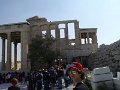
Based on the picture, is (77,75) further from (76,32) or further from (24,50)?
(76,32)

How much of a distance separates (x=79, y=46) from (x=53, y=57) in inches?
583

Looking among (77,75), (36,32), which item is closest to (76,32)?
(36,32)

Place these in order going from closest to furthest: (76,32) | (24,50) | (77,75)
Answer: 1. (77,75)
2. (24,50)
3. (76,32)

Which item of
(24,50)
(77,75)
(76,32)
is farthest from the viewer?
(76,32)

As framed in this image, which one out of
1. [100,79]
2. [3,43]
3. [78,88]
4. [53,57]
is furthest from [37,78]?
[3,43]

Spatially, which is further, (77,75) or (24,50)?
(24,50)

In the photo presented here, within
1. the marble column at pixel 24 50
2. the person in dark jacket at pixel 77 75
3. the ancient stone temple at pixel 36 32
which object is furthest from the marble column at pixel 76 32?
the person in dark jacket at pixel 77 75

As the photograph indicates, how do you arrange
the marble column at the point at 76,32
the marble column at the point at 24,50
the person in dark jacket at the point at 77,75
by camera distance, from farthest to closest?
the marble column at the point at 76,32, the marble column at the point at 24,50, the person in dark jacket at the point at 77,75

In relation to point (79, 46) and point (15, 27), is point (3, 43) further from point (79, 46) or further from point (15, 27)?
point (79, 46)

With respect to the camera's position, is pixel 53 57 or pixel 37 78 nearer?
pixel 37 78

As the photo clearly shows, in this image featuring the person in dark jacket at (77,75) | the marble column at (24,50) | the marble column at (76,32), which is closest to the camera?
the person in dark jacket at (77,75)

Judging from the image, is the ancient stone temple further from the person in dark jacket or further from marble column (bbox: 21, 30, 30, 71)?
the person in dark jacket

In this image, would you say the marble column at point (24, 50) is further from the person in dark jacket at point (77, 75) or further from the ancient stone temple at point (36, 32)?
the person in dark jacket at point (77, 75)

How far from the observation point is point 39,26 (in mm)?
61188
